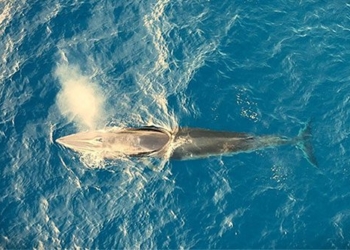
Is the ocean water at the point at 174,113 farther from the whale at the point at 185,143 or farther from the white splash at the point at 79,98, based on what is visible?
the whale at the point at 185,143

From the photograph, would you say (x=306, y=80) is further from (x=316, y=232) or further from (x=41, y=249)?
(x=41, y=249)

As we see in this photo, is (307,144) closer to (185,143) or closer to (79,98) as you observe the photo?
(185,143)

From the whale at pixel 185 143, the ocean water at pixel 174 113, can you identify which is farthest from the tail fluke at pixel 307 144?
the ocean water at pixel 174 113

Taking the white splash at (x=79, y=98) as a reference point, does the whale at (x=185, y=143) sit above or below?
below

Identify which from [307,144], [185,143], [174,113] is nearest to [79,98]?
[174,113]

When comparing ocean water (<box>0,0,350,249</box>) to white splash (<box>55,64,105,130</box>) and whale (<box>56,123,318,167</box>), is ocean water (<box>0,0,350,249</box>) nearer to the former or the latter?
white splash (<box>55,64,105,130</box>)

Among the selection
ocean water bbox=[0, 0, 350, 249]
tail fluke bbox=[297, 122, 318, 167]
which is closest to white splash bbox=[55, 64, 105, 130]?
ocean water bbox=[0, 0, 350, 249]

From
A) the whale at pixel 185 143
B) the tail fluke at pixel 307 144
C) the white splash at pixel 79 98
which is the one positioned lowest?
the tail fluke at pixel 307 144
